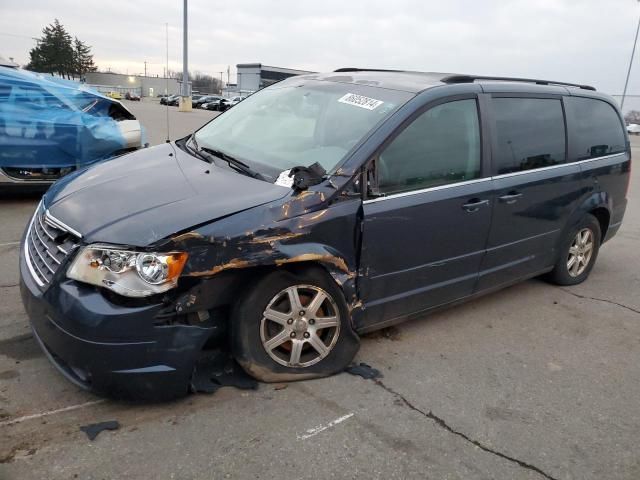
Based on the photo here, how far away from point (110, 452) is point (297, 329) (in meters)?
1.08

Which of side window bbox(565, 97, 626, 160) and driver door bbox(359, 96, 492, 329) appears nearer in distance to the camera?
driver door bbox(359, 96, 492, 329)

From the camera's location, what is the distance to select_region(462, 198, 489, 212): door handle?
3420 millimetres

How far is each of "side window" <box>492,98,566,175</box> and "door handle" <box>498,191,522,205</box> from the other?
0.16 meters

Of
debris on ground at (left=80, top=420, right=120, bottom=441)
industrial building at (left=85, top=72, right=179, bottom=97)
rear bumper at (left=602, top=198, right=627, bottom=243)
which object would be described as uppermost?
industrial building at (left=85, top=72, right=179, bottom=97)

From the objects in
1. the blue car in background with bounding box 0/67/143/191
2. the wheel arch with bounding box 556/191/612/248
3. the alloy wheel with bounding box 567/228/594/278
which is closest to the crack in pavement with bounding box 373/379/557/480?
the wheel arch with bounding box 556/191/612/248

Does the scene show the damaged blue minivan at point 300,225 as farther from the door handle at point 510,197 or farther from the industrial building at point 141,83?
the industrial building at point 141,83

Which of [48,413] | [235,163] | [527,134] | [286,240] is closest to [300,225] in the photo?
[286,240]

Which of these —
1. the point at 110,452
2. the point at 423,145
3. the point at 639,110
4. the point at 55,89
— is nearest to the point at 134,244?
the point at 110,452

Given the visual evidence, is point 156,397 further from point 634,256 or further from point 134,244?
point 634,256

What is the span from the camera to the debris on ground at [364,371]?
10.2ft

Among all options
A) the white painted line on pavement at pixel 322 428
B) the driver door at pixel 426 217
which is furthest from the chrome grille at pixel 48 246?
the driver door at pixel 426 217

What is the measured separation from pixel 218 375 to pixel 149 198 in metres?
1.01

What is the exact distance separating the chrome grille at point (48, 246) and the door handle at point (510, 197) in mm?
2681

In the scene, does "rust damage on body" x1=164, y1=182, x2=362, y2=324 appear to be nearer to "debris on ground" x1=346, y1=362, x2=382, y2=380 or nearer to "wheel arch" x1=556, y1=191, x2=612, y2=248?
"debris on ground" x1=346, y1=362, x2=382, y2=380
